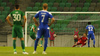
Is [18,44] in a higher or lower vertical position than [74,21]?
lower

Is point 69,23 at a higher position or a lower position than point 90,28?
lower

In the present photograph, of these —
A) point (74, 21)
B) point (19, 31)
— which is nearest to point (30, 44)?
point (74, 21)

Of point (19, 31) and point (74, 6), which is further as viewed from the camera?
point (74, 6)

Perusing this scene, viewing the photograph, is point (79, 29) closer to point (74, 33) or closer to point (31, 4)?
point (74, 33)

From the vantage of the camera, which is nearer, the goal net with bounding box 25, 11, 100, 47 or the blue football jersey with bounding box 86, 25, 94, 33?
the blue football jersey with bounding box 86, 25, 94, 33

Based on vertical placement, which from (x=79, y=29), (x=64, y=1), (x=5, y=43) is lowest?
(x=5, y=43)

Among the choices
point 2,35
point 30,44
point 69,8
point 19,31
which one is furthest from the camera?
point 69,8

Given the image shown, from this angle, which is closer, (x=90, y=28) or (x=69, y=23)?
(x=90, y=28)

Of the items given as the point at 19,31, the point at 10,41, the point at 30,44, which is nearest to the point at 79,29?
the point at 30,44

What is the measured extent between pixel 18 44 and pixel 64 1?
6.75 m

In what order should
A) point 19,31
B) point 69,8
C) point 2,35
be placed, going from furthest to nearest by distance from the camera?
point 69,8, point 2,35, point 19,31

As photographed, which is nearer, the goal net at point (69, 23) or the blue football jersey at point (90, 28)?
the blue football jersey at point (90, 28)

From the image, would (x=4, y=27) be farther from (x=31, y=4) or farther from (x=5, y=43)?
(x=31, y=4)

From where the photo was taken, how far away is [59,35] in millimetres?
18469
